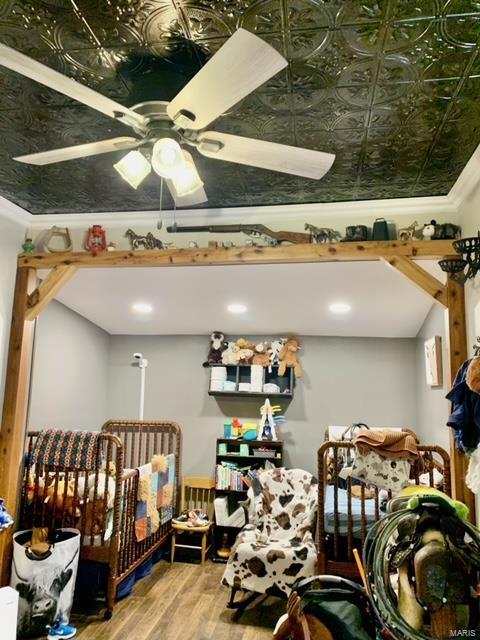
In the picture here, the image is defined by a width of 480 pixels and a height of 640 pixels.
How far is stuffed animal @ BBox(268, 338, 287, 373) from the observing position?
4.90 m

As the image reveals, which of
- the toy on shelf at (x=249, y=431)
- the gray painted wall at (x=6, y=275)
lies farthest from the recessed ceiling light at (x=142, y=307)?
the toy on shelf at (x=249, y=431)

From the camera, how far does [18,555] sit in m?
2.85

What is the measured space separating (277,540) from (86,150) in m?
3.00

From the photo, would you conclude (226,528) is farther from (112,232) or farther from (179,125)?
(179,125)

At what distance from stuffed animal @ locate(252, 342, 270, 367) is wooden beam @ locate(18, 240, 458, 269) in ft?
6.64

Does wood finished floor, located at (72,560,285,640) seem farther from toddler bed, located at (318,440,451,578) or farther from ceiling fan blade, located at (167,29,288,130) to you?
ceiling fan blade, located at (167,29,288,130)

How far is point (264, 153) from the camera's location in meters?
1.77

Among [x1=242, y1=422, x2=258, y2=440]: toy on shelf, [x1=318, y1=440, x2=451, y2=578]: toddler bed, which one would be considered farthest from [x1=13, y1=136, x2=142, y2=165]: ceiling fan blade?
[x1=242, y1=422, x2=258, y2=440]: toy on shelf

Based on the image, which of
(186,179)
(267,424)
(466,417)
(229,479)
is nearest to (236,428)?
(267,424)

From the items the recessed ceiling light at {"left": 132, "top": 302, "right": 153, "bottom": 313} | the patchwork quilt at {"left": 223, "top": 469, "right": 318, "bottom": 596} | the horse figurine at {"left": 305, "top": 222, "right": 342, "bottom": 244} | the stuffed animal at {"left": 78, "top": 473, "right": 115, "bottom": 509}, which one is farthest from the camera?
the recessed ceiling light at {"left": 132, "top": 302, "right": 153, "bottom": 313}

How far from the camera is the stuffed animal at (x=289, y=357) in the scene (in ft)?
16.0

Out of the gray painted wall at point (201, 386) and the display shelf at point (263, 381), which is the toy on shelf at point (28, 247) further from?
the display shelf at point (263, 381)

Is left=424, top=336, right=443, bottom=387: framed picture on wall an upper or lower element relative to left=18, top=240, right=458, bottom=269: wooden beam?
lower

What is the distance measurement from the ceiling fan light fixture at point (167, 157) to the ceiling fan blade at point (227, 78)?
0.08 m
